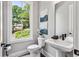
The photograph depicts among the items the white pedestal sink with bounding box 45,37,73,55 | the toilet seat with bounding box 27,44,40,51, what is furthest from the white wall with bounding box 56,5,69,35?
the toilet seat with bounding box 27,44,40,51

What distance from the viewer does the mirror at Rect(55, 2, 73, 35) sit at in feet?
4.80

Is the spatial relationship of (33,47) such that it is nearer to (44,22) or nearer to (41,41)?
(41,41)

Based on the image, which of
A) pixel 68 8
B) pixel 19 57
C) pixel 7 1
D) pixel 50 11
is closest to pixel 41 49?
pixel 19 57

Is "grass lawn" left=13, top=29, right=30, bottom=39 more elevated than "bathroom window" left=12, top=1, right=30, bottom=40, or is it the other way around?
"bathroom window" left=12, top=1, right=30, bottom=40

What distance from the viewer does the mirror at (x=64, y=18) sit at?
57.6 inches

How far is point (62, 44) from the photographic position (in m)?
1.47

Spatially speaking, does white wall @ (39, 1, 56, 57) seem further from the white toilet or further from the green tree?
the green tree

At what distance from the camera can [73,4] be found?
4.67 feet

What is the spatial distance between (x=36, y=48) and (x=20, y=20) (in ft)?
1.60

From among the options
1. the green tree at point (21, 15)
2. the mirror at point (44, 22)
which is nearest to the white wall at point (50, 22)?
the mirror at point (44, 22)

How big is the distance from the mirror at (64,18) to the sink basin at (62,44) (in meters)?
0.13

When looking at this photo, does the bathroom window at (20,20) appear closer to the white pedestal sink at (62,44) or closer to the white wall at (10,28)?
the white wall at (10,28)

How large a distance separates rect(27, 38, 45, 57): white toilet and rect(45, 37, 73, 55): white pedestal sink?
3.2 inches

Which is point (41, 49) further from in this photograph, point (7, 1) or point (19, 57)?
point (7, 1)
